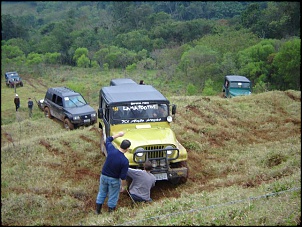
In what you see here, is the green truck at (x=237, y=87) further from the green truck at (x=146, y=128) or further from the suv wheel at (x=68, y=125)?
the green truck at (x=146, y=128)

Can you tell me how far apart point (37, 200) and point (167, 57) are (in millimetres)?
41161

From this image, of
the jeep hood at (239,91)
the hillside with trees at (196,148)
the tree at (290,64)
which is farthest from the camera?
the tree at (290,64)

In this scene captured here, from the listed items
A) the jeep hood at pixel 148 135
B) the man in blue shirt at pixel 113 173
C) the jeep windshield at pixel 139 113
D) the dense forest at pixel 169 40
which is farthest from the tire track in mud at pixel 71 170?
the dense forest at pixel 169 40

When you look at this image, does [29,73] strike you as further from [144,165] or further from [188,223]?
[188,223]

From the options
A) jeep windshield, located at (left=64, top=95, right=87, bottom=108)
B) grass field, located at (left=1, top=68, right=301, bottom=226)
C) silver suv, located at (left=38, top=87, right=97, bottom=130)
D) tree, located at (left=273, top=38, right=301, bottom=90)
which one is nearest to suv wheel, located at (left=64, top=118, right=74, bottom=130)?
silver suv, located at (left=38, top=87, right=97, bottom=130)

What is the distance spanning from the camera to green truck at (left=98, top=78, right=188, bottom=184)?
27.6 ft

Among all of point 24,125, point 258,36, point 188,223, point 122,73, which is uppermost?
point 188,223

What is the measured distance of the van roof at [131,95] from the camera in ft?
31.2

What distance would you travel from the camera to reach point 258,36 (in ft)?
158

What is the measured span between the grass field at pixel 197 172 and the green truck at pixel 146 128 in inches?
23.9

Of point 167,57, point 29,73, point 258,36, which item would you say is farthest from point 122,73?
point 258,36

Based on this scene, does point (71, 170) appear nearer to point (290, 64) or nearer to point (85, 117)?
point (85, 117)

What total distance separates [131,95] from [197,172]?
2.66 m

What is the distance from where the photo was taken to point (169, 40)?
58.2 metres
